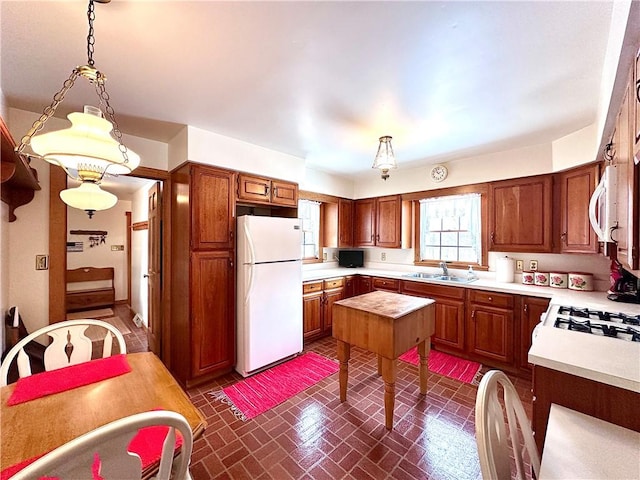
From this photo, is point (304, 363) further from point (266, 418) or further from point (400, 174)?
point (400, 174)

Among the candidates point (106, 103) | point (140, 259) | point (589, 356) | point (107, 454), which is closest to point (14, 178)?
point (106, 103)

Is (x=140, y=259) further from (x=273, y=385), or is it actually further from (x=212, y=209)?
(x=273, y=385)

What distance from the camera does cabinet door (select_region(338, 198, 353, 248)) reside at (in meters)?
4.61

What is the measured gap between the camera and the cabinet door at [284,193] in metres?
3.22

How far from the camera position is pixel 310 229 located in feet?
14.8

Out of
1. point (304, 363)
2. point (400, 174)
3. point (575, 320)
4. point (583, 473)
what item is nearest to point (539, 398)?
point (583, 473)

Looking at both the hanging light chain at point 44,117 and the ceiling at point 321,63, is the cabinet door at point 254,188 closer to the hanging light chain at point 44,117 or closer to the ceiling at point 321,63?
the ceiling at point 321,63

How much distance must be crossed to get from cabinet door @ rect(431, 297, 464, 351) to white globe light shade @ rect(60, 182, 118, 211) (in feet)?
11.3

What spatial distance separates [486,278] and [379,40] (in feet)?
10.7

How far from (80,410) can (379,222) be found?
13.5 ft

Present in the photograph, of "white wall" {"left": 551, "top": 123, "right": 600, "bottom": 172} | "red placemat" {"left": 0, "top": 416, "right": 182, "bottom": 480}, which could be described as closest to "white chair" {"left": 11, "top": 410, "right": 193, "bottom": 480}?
"red placemat" {"left": 0, "top": 416, "right": 182, "bottom": 480}

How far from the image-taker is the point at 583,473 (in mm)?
722

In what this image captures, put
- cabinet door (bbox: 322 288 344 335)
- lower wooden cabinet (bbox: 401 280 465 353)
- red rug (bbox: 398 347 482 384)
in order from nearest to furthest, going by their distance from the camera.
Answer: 1. red rug (bbox: 398 347 482 384)
2. lower wooden cabinet (bbox: 401 280 465 353)
3. cabinet door (bbox: 322 288 344 335)

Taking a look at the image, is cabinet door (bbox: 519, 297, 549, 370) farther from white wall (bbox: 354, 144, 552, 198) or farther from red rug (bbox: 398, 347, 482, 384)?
white wall (bbox: 354, 144, 552, 198)
